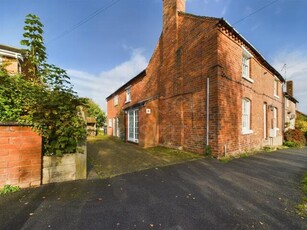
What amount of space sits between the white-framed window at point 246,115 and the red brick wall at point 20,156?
9.61m

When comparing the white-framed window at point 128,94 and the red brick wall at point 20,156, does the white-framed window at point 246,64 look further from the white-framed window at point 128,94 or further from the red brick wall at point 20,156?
the white-framed window at point 128,94

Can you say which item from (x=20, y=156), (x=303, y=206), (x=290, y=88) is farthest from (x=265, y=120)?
(x=290, y=88)

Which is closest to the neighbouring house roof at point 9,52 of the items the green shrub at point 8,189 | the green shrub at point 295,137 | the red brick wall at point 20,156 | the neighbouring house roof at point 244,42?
the neighbouring house roof at point 244,42

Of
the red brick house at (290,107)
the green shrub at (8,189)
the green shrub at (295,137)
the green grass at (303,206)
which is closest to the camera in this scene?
the green grass at (303,206)

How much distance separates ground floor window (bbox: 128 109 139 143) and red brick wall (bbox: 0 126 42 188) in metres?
8.49

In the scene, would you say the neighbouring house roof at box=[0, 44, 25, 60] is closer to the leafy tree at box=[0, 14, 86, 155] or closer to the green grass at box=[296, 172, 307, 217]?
the leafy tree at box=[0, 14, 86, 155]

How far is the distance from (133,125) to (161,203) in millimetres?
9999

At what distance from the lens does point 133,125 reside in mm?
13133

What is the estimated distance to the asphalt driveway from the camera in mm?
2682

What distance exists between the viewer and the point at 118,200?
3.46 meters

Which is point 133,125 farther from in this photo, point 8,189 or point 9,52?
point 9,52

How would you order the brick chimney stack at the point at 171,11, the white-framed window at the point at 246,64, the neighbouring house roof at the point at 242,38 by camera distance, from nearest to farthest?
the neighbouring house roof at the point at 242,38 → the white-framed window at the point at 246,64 → the brick chimney stack at the point at 171,11

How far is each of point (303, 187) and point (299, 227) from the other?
7.53 ft

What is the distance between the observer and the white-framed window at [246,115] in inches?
371
